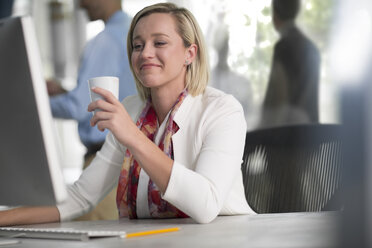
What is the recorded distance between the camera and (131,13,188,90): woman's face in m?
1.54

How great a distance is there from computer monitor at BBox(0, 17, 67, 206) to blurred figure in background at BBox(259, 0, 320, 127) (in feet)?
9.33

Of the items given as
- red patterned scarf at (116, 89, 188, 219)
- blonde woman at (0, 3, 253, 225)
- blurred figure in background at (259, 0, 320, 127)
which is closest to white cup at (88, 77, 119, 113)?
blonde woman at (0, 3, 253, 225)

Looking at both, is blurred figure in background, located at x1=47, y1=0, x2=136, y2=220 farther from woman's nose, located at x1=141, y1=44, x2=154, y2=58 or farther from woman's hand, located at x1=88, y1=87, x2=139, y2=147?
woman's hand, located at x1=88, y1=87, x2=139, y2=147

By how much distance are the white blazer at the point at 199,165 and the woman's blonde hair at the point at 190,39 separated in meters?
0.04

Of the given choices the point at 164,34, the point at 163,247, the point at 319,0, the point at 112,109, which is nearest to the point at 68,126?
the point at 319,0

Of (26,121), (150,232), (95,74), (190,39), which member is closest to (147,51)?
(190,39)

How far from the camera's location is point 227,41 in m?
3.93

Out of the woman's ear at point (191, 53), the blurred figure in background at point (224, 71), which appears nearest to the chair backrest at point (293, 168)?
the woman's ear at point (191, 53)

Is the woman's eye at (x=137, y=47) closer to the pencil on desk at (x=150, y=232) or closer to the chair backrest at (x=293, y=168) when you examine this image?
the chair backrest at (x=293, y=168)

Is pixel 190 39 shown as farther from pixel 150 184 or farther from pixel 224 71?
pixel 224 71

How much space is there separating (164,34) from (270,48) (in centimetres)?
221

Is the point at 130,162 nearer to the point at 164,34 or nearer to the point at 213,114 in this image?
the point at 213,114

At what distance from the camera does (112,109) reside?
43.7 inches

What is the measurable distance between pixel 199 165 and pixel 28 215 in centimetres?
49
